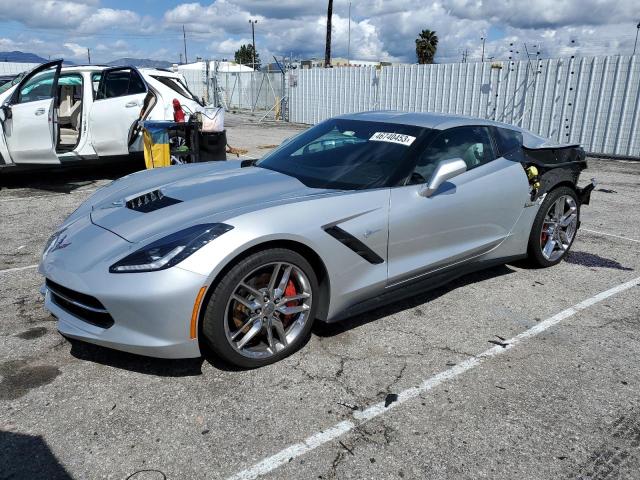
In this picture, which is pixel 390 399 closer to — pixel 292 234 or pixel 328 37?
pixel 292 234

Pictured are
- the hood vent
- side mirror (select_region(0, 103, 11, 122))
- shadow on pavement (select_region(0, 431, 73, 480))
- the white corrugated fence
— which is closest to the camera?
shadow on pavement (select_region(0, 431, 73, 480))

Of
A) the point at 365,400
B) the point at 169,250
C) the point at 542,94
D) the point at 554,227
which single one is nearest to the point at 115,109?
the point at 169,250

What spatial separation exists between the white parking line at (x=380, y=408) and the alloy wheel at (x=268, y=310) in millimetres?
677

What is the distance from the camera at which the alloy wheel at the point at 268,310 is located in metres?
2.87

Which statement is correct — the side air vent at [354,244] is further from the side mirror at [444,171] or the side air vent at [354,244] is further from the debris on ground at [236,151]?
the debris on ground at [236,151]

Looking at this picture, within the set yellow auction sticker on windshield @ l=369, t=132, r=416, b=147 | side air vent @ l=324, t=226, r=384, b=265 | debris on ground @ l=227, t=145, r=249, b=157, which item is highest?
yellow auction sticker on windshield @ l=369, t=132, r=416, b=147

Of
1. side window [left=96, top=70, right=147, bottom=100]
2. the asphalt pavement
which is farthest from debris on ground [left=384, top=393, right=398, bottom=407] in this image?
side window [left=96, top=70, right=147, bottom=100]

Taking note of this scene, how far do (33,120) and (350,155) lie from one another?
5.90m

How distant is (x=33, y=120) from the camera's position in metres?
7.54

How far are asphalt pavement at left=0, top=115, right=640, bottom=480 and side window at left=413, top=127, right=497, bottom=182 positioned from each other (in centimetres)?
107

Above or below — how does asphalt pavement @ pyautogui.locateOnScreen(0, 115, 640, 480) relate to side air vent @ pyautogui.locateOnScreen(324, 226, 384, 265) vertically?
below

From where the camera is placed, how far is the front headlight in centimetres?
264

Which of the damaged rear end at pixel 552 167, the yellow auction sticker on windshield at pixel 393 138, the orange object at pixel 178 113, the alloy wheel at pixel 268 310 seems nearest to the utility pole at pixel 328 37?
the orange object at pixel 178 113

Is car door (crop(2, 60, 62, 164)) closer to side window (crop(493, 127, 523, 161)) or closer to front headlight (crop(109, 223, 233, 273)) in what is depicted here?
front headlight (crop(109, 223, 233, 273))
